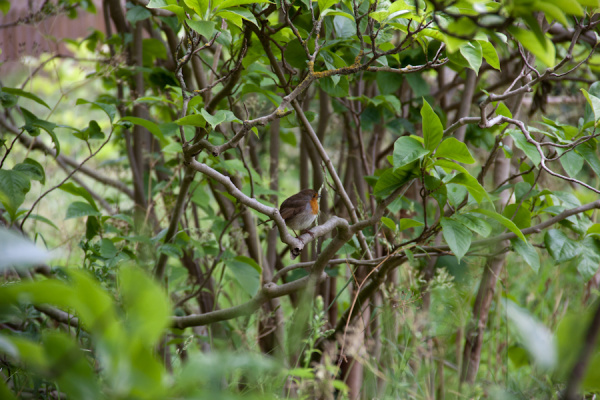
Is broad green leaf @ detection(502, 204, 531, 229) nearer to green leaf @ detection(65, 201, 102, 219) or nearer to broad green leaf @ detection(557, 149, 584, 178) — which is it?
broad green leaf @ detection(557, 149, 584, 178)

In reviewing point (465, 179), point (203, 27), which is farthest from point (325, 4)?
point (465, 179)

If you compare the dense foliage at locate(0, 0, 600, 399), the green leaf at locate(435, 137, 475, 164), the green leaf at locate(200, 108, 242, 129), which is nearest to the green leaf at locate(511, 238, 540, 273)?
the dense foliage at locate(0, 0, 600, 399)

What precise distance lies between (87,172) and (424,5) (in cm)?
190

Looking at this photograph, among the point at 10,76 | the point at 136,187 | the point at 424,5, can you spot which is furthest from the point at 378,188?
the point at 10,76

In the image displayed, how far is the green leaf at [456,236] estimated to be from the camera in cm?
142

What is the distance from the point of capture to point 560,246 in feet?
5.55

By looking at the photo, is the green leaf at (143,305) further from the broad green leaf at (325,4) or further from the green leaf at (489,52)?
the green leaf at (489,52)

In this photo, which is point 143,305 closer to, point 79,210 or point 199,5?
point 199,5

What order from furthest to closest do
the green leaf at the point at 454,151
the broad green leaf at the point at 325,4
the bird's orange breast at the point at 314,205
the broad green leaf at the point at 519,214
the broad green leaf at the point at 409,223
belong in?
the bird's orange breast at the point at 314,205 < the broad green leaf at the point at 519,214 < the broad green leaf at the point at 409,223 < the broad green leaf at the point at 325,4 < the green leaf at the point at 454,151

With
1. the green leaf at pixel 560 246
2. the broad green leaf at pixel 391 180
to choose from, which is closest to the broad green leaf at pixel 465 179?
the broad green leaf at pixel 391 180

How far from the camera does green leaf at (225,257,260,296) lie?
1.99 m

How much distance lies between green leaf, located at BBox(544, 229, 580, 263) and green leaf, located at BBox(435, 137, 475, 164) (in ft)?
1.86

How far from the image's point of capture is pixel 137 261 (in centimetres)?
191

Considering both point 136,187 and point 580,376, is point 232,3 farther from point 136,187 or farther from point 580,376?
point 136,187
